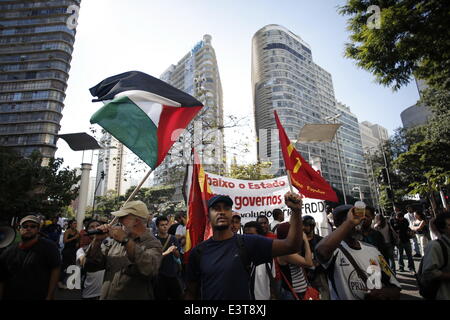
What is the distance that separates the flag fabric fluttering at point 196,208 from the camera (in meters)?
4.22

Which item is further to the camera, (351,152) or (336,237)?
(351,152)

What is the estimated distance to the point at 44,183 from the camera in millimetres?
22578

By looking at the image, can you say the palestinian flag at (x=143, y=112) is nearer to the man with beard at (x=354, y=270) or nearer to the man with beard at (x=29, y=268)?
the man with beard at (x=29, y=268)

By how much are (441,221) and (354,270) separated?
1068 mm

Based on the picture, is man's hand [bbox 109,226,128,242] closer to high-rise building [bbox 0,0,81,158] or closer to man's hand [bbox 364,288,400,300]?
man's hand [bbox 364,288,400,300]

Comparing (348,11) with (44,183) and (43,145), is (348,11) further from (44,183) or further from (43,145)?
(43,145)

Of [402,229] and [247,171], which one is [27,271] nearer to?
[402,229]

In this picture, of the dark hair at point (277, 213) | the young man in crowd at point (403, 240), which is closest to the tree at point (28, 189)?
the dark hair at point (277, 213)

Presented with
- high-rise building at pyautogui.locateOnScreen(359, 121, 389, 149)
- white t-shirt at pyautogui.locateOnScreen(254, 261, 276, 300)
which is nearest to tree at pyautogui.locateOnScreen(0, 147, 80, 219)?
white t-shirt at pyautogui.locateOnScreen(254, 261, 276, 300)

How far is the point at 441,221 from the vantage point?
2.68 m

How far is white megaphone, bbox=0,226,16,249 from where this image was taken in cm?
357

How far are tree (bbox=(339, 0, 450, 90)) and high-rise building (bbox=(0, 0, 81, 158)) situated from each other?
6084cm

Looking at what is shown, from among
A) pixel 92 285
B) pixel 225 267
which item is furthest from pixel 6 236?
pixel 225 267
